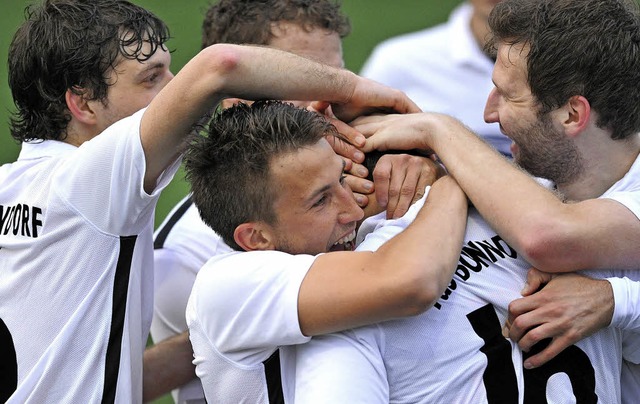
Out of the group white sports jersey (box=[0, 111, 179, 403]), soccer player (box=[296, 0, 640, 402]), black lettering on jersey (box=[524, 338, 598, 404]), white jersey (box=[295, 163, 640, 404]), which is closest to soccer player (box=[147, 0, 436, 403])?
white sports jersey (box=[0, 111, 179, 403])

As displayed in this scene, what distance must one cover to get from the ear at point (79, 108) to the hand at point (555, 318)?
173 cm

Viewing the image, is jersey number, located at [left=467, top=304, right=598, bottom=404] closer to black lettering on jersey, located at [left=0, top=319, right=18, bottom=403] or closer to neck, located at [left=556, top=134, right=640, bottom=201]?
neck, located at [left=556, top=134, right=640, bottom=201]

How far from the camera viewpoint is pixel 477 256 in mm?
3207

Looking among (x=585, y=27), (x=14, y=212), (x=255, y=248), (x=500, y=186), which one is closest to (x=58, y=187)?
(x=14, y=212)

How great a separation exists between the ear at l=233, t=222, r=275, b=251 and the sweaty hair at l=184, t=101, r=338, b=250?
0.02m

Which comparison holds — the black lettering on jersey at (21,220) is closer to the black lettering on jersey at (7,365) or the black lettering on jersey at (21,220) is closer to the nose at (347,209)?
the black lettering on jersey at (7,365)

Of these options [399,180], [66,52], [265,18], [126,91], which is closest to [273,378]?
[399,180]

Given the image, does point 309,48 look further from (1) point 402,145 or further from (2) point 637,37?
(2) point 637,37

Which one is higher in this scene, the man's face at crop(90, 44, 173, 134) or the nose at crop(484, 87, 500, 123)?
the nose at crop(484, 87, 500, 123)

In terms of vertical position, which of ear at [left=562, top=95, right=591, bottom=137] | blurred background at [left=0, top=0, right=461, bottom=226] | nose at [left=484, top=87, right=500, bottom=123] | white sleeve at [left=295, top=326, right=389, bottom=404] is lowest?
blurred background at [left=0, top=0, right=461, bottom=226]

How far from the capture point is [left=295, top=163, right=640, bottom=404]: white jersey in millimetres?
2955

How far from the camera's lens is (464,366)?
3.06 m

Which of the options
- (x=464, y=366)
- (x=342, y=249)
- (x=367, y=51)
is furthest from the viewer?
(x=367, y=51)

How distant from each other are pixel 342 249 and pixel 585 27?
1074 mm
